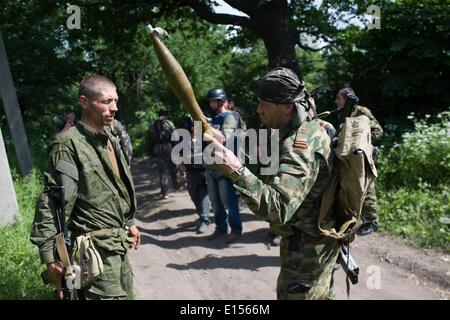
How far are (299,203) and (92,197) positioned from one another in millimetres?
1307

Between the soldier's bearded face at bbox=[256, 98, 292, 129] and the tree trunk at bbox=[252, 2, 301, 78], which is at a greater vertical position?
the tree trunk at bbox=[252, 2, 301, 78]

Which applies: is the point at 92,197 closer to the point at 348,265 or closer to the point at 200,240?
the point at 348,265

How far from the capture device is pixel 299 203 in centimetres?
228

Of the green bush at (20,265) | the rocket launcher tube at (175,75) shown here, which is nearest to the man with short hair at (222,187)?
the green bush at (20,265)

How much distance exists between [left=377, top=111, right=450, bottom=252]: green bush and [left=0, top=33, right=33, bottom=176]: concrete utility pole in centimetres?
675

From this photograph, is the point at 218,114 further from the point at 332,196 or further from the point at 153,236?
the point at 332,196

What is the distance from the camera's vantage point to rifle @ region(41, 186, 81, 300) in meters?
2.59

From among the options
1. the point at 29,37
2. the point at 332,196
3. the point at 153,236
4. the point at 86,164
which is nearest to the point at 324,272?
the point at 332,196

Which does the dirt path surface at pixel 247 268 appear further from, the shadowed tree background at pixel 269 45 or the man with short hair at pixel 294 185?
the shadowed tree background at pixel 269 45

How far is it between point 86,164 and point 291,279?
1.44 metres

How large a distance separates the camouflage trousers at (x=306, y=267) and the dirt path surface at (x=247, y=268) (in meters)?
1.99

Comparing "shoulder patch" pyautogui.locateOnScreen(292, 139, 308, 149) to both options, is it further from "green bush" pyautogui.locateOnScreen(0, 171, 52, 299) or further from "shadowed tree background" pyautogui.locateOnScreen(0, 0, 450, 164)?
"shadowed tree background" pyautogui.locateOnScreen(0, 0, 450, 164)

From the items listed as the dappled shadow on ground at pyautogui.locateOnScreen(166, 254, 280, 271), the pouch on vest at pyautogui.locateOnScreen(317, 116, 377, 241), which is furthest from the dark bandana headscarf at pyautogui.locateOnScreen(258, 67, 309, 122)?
the dappled shadow on ground at pyautogui.locateOnScreen(166, 254, 280, 271)

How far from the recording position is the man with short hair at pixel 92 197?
2623 mm
